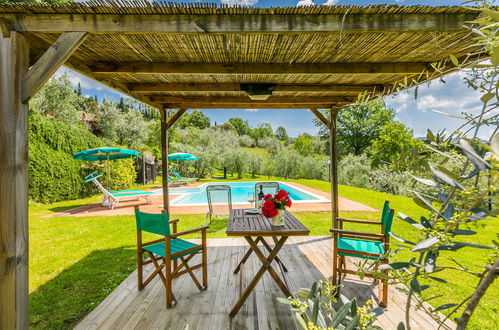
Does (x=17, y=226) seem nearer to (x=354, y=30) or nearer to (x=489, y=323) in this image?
(x=354, y=30)

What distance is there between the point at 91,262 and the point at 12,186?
2.73 metres

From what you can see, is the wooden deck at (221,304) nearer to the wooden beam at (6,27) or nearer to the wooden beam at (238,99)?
the wooden beam at (6,27)

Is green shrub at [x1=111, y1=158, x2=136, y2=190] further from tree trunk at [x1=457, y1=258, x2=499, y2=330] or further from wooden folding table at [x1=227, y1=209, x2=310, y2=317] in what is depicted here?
tree trunk at [x1=457, y1=258, x2=499, y2=330]

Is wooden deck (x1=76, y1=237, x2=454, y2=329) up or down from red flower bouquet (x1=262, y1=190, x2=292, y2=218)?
down

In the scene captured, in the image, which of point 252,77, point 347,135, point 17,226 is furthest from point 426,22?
point 347,135

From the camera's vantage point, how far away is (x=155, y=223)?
2.61m

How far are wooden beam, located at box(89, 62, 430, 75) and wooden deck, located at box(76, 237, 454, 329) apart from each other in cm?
242

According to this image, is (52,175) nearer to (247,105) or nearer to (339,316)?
(247,105)

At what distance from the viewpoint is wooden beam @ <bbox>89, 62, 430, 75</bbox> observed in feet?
9.47

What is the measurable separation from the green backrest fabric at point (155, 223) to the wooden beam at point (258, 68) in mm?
1631

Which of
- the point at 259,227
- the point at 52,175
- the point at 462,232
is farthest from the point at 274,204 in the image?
the point at 52,175

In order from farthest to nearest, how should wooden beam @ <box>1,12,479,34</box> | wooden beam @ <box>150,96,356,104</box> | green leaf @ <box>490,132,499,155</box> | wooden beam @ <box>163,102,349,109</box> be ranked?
1. wooden beam @ <box>163,102,349,109</box>
2. wooden beam @ <box>150,96,356,104</box>
3. wooden beam @ <box>1,12,479,34</box>
4. green leaf @ <box>490,132,499,155</box>

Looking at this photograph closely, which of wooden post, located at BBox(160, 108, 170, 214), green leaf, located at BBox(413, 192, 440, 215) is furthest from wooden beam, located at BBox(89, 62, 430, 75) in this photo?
green leaf, located at BBox(413, 192, 440, 215)

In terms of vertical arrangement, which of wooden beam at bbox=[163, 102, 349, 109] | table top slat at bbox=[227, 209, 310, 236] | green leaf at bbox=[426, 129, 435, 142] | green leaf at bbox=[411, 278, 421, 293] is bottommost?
table top slat at bbox=[227, 209, 310, 236]
